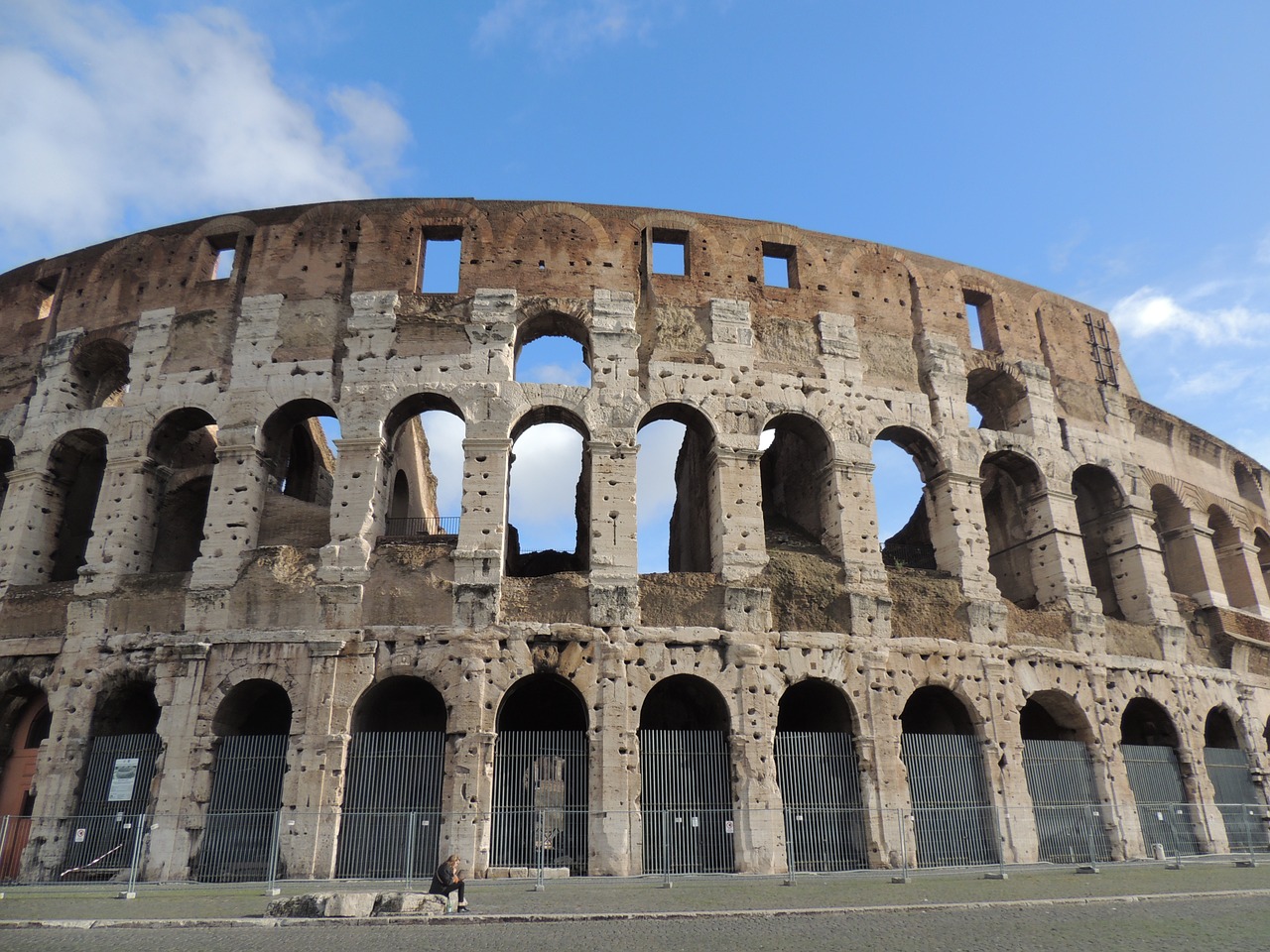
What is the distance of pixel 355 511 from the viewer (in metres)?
13.5

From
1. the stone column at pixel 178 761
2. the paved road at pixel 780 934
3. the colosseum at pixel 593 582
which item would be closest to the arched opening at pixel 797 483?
the colosseum at pixel 593 582

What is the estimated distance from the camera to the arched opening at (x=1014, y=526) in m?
16.3

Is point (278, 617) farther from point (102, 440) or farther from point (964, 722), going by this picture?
point (964, 722)

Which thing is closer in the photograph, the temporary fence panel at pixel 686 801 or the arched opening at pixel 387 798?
the arched opening at pixel 387 798

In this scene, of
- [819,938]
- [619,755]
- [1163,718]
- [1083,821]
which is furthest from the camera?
[1163,718]

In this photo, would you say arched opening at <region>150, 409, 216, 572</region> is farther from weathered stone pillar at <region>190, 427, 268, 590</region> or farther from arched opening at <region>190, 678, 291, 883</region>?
arched opening at <region>190, 678, 291, 883</region>

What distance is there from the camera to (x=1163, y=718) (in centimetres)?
1603

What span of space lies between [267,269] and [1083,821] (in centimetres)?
1671

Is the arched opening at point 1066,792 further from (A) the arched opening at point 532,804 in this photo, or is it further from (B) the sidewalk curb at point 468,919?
(A) the arched opening at point 532,804

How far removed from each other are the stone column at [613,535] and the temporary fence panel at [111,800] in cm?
676

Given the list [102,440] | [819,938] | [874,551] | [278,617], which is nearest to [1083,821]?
[874,551]

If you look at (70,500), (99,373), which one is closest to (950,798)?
(70,500)

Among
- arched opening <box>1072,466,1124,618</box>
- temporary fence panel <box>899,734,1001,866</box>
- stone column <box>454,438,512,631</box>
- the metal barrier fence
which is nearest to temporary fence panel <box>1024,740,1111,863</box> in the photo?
the metal barrier fence

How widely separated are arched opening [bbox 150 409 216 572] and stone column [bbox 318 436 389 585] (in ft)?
9.45
